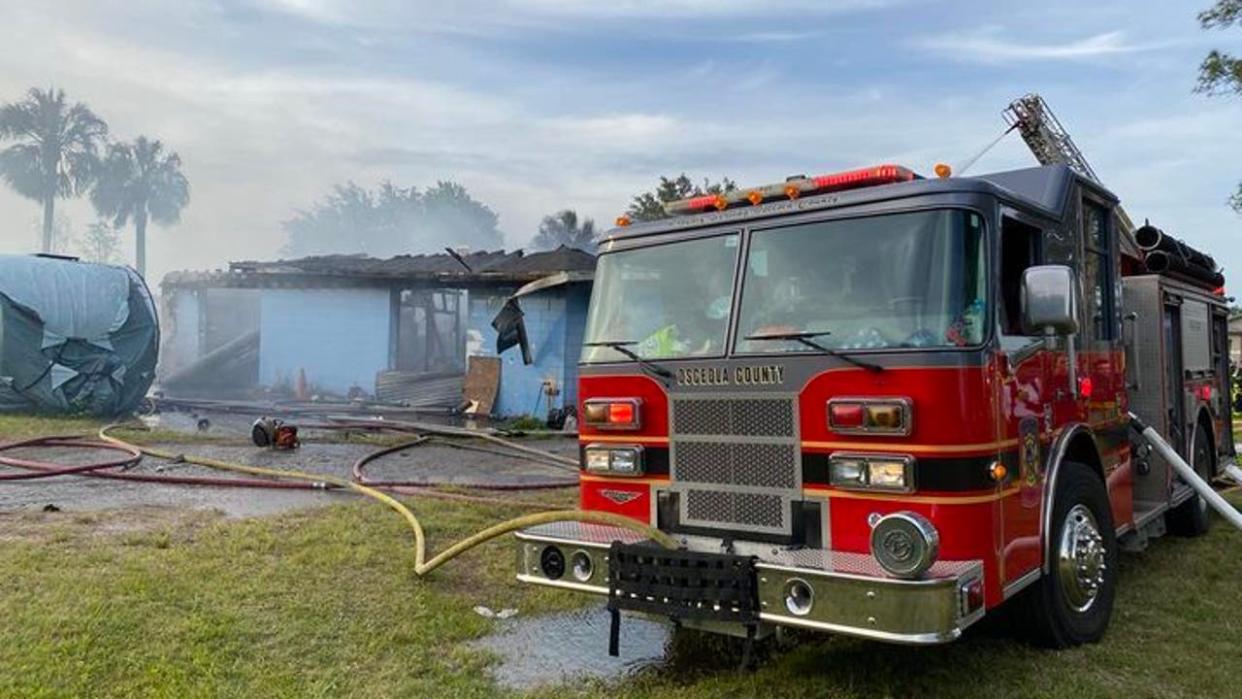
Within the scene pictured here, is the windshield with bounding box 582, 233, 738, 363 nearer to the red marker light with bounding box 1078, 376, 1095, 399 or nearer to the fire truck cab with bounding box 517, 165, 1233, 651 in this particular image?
the fire truck cab with bounding box 517, 165, 1233, 651

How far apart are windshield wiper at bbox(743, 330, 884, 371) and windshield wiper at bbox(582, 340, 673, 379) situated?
477 mm

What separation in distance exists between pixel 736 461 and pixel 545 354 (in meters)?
13.4

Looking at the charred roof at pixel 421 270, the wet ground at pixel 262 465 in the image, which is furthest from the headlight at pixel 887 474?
the charred roof at pixel 421 270

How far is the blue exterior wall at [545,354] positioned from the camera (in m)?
17.0

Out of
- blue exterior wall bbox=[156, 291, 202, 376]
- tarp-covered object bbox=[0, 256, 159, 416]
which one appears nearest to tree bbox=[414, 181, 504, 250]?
blue exterior wall bbox=[156, 291, 202, 376]

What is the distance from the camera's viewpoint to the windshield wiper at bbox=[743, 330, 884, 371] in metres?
3.56

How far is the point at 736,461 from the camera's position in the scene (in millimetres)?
3910

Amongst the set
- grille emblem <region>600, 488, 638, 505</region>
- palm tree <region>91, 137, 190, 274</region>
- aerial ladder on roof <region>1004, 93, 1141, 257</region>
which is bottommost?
grille emblem <region>600, 488, 638, 505</region>

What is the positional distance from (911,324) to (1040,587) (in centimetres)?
154

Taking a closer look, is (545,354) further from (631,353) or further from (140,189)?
(140,189)

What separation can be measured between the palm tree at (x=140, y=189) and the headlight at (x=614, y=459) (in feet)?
205

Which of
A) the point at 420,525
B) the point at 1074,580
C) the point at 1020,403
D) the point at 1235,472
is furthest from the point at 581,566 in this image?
the point at 1235,472

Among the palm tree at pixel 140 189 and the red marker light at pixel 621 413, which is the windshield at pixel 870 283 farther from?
the palm tree at pixel 140 189

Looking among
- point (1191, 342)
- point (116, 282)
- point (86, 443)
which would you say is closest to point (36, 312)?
point (116, 282)
